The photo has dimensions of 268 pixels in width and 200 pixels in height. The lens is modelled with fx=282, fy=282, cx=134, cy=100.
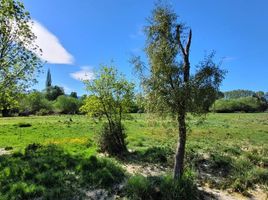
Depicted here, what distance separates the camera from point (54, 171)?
1442 centimetres

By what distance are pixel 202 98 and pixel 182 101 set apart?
851 millimetres

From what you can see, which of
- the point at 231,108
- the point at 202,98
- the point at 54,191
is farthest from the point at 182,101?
the point at 231,108

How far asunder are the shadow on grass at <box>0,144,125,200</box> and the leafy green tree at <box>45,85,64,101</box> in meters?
148

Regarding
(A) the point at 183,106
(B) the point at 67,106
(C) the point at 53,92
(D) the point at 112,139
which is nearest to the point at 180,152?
(A) the point at 183,106

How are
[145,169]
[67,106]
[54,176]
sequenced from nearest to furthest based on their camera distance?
[54,176], [145,169], [67,106]

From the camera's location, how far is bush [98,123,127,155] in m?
19.5

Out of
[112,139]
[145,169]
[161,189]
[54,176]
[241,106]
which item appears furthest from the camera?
[241,106]

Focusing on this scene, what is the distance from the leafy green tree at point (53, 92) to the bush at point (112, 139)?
14545 centimetres

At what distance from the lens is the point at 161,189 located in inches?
468

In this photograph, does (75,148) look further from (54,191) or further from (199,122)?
(199,122)

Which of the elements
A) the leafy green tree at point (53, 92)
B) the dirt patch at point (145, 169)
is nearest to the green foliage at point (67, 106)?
the leafy green tree at point (53, 92)

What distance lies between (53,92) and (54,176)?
15571cm

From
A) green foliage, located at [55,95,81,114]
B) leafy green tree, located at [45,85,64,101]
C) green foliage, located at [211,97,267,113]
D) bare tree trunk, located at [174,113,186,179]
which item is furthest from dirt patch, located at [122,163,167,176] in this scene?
leafy green tree, located at [45,85,64,101]

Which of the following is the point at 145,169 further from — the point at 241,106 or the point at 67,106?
the point at 241,106
